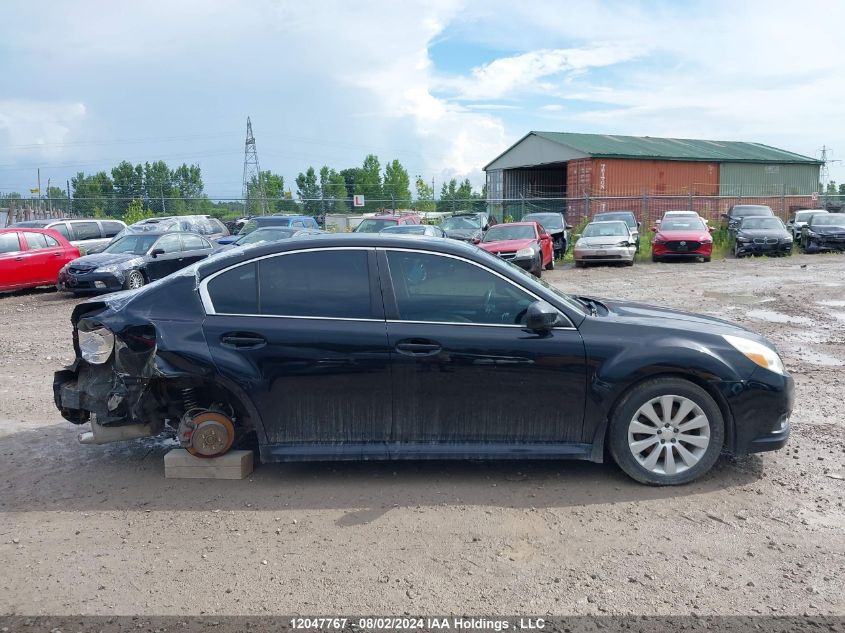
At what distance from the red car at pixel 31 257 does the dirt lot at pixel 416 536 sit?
11769 mm

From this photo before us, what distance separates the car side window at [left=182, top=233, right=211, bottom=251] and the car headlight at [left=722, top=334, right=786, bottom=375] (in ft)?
49.7

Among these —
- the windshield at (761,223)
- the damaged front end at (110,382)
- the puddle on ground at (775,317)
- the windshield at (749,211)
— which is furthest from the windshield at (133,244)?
the windshield at (749,211)

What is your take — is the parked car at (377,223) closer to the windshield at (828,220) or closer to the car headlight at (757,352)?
the windshield at (828,220)

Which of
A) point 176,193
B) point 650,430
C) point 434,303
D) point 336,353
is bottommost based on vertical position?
point 650,430

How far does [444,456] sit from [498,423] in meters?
0.41

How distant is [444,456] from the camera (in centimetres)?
471

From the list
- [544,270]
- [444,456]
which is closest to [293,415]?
[444,456]

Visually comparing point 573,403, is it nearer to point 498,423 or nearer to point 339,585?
point 498,423

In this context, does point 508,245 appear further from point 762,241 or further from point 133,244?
point 762,241

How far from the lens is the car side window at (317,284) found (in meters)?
4.79

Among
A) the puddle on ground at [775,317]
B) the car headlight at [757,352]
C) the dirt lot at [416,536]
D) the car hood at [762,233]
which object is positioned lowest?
the dirt lot at [416,536]

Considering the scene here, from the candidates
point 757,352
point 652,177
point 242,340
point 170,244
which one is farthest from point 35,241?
point 652,177

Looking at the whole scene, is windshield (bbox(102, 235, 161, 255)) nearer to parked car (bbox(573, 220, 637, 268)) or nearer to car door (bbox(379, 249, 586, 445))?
parked car (bbox(573, 220, 637, 268))

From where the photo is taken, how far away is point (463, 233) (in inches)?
892
